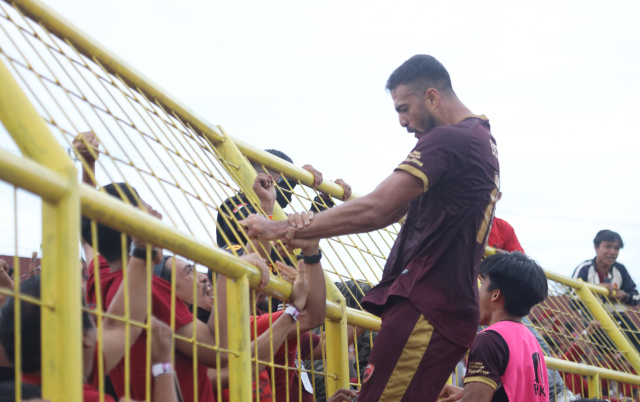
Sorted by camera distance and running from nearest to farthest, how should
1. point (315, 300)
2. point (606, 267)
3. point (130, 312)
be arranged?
point (130, 312) < point (315, 300) < point (606, 267)

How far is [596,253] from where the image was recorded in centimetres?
906

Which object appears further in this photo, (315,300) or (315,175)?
(315,175)

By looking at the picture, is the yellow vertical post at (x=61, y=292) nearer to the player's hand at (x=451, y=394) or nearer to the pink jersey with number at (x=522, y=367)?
the player's hand at (x=451, y=394)

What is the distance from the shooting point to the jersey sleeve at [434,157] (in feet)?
11.3

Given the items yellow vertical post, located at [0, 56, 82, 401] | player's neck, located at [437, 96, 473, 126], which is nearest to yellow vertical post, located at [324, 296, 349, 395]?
player's neck, located at [437, 96, 473, 126]

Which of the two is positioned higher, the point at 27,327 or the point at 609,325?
the point at 609,325

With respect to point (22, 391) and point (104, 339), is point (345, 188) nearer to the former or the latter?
point (104, 339)

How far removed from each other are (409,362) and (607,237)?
20.6ft

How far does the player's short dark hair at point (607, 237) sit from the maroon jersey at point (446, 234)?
19.0 feet

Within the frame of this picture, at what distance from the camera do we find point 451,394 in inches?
157

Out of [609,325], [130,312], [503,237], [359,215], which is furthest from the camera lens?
[503,237]

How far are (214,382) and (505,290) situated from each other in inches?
65.0

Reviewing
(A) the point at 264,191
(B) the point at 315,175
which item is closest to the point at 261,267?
(A) the point at 264,191

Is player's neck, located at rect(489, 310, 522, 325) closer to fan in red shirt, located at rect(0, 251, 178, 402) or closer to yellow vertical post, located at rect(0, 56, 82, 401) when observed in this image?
fan in red shirt, located at rect(0, 251, 178, 402)
